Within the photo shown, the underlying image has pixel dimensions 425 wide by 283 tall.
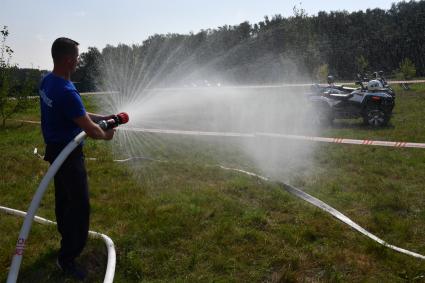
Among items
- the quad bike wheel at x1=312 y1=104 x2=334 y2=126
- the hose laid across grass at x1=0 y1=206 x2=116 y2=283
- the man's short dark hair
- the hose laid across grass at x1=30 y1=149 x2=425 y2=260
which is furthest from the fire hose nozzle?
the quad bike wheel at x1=312 y1=104 x2=334 y2=126

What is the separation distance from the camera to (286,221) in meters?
5.94

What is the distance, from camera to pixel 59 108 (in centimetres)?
404

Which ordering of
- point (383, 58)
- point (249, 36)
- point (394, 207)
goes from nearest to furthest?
point (394, 207) → point (383, 58) → point (249, 36)

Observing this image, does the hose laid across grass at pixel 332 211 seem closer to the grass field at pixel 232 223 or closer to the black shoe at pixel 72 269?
the grass field at pixel 232 223

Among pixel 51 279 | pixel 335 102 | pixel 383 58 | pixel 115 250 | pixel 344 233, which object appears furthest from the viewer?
pixel 383 58

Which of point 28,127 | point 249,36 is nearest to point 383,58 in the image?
point 249,36

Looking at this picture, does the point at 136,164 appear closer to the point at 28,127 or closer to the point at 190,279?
the point at 190,279

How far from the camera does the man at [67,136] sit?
3.95 m

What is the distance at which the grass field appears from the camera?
A: 4.69 m

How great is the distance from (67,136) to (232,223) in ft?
8.67

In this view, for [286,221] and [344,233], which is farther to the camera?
[286,221]

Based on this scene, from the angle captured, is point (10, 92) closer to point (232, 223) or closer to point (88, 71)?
point (232, 223)

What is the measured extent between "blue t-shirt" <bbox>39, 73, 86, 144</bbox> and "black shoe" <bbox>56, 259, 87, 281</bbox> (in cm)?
137

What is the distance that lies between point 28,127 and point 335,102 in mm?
11269
